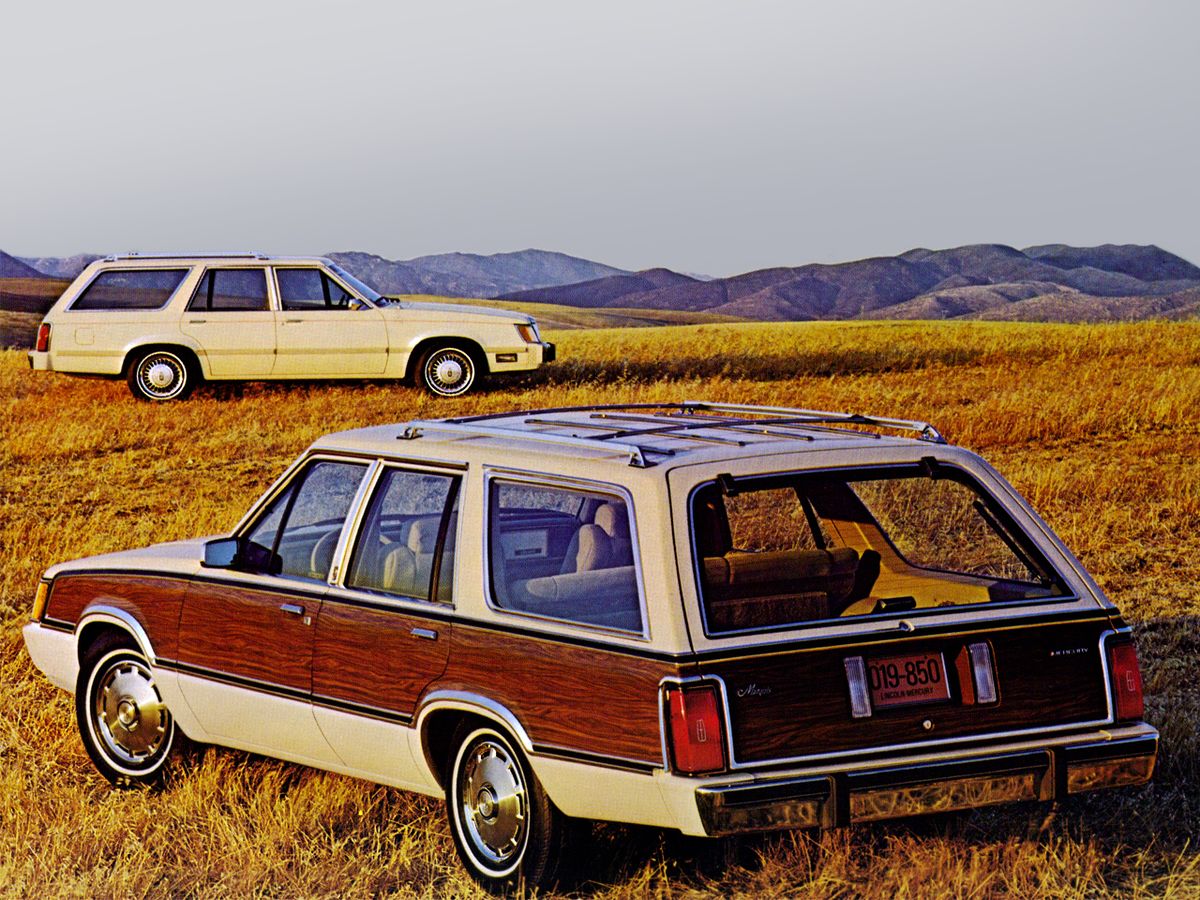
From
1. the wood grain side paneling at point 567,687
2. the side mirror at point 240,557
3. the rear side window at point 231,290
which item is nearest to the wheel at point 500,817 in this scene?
the wood grain side paneling at point 567,687

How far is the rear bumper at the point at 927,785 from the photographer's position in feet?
15.9

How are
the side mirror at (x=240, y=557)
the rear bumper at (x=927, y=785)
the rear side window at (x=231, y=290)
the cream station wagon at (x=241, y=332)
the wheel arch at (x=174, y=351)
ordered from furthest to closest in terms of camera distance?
the rear side window at (x=231, y=290)
the cream station wagon at (x=241, y=332)
the wheel arch at (x=174, y=351)
the side mirror at (x=240, y=557)
the rear bumper at (x=927, y=785)

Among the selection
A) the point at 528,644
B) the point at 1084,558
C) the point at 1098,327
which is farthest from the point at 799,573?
the point at 1098,327

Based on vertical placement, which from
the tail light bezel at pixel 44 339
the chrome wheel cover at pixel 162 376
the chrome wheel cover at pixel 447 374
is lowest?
the chrome wheel cover at pixel 447 374

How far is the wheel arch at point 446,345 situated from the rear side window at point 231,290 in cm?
189

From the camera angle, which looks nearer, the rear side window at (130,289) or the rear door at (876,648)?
the rear door at (876,648)

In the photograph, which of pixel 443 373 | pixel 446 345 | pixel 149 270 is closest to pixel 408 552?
pixel 443 373

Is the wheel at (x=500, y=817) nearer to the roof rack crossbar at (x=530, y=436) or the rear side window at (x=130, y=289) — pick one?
the roof rack crossbar at (x=530, y=436)

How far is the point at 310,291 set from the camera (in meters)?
21.2

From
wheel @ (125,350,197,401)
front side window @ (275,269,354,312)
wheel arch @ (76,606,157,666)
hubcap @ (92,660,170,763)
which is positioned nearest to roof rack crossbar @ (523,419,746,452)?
wheel arch @ (76,606,157,666)

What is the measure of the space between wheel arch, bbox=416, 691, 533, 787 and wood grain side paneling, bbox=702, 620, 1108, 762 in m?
0.75

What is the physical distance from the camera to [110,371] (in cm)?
2070

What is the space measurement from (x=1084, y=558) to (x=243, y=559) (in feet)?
21.4

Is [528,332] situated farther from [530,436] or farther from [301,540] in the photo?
[530,436]
